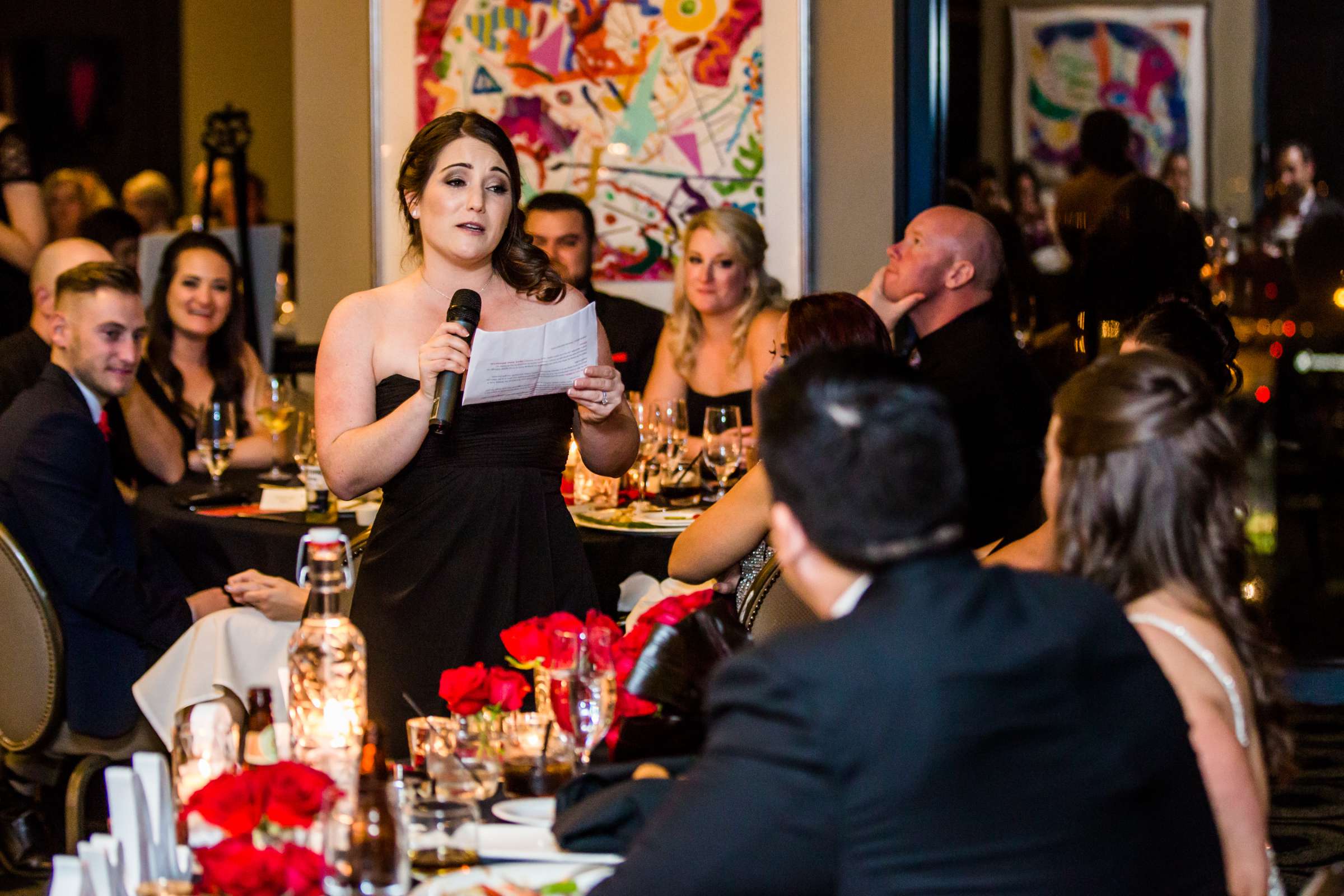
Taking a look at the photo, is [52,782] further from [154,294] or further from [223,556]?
[154,294]

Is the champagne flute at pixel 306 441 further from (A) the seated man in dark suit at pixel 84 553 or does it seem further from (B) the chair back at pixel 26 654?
(B) the chair back at pixel 26 654

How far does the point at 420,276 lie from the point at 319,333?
11.3ft

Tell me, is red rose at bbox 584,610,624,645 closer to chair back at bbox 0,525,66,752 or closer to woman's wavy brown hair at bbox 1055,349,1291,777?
woman's wavy brown hair at bbox 1055,349,1291,777

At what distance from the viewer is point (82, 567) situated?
3.39m

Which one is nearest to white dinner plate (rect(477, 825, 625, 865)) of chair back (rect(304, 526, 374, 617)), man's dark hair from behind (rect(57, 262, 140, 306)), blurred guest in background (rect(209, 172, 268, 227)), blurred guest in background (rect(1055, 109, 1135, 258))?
chair back (rect(304, 526, 374, 617))

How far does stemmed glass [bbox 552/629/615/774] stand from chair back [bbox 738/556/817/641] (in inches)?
30.0

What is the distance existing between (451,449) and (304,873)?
130 centimetres

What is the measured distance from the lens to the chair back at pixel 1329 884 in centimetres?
159

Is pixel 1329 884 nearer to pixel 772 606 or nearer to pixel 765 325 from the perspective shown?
pixel 772 606

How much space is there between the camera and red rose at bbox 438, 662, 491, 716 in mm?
2043

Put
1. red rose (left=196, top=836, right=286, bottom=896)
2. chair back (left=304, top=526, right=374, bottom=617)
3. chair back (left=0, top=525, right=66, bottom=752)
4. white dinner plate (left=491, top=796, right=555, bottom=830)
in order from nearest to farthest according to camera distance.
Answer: red rose (left=196, top=836, right=286, bottom=896) < white dinner plate (left=491, top=796, right=555, bottom=830) < chair back (left=304, top=526, right=374, bottom=617) < chair back (left=0, top=525, right=66, bottom=752)

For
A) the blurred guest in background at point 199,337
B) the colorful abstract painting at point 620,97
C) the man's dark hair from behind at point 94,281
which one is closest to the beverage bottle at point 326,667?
the man's dark hair from behind at point 94,281

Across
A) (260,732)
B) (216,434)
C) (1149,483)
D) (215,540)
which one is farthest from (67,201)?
(1149,483)

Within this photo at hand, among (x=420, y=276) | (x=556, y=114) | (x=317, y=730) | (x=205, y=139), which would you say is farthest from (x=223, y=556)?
(x=205, y=139)
